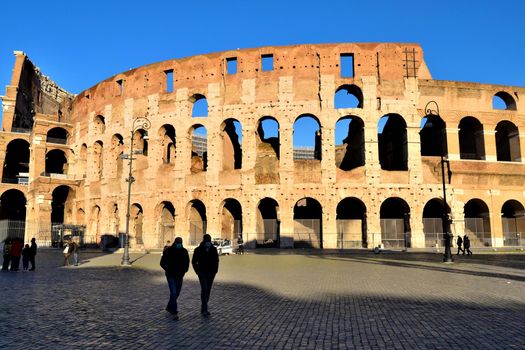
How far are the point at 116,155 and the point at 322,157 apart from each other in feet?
60.6

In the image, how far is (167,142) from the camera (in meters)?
34.3

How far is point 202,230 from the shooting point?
31938mm

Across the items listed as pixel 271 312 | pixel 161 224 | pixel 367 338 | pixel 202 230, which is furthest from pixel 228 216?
pixel 367 338

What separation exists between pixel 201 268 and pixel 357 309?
299 centimetres

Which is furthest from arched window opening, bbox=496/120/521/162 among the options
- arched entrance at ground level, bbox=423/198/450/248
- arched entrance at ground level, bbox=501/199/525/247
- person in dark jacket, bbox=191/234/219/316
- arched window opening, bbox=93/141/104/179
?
arched window opening, bbox=93/141/104/179

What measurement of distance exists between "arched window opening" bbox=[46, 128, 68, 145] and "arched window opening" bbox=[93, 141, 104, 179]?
736cm

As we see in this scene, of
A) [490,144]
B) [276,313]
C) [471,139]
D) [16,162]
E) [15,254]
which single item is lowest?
[276,313]

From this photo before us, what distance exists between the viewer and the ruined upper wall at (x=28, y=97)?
43.8 m

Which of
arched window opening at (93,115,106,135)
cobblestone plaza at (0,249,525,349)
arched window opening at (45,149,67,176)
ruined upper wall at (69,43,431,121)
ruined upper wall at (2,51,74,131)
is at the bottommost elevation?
cobblestone plaza at (0,249,525,349)

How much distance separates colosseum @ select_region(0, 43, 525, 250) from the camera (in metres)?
28.5

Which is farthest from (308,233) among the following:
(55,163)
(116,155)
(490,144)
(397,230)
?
(55,163)

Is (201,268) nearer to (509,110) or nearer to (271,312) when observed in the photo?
(271,312)

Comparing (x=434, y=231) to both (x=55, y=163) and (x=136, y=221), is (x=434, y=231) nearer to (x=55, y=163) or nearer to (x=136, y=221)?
(x=136, y=221)

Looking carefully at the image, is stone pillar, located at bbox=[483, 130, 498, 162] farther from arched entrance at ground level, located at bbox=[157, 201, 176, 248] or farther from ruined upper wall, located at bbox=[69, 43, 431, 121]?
arched entrance at ground level, located at bbox=[157, 201, 176, 248]
